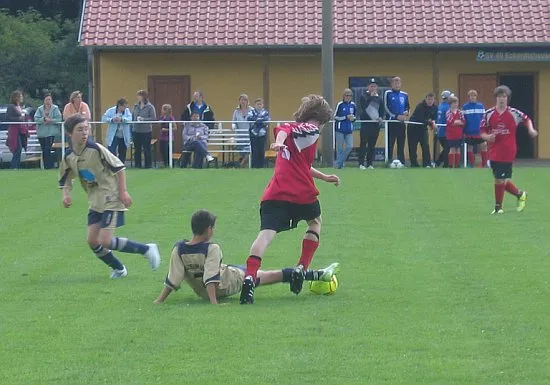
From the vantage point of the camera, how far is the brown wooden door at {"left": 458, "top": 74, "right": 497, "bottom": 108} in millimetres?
33781

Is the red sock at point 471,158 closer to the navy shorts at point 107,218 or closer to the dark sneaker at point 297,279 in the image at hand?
the navy shorts at point 107,218

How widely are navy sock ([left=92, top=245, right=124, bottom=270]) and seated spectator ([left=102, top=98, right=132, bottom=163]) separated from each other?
657 inches

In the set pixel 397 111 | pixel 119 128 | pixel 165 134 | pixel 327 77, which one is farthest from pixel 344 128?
pixel 119 128

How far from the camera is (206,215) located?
9.85 m

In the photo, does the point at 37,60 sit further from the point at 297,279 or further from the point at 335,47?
the point at 297,279

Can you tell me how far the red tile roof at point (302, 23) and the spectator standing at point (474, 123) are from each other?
5.62m

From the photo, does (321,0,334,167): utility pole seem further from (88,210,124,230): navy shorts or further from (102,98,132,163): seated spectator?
(88,210,124,230): navy shorts

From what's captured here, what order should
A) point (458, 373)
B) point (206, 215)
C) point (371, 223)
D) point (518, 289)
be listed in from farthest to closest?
point (371, 223) → point (518, 289) → point (206, 215) → point (458, 373)

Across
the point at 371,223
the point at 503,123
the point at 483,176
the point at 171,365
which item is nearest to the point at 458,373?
the point at 171,365

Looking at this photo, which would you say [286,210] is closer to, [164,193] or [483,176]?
[164,193]

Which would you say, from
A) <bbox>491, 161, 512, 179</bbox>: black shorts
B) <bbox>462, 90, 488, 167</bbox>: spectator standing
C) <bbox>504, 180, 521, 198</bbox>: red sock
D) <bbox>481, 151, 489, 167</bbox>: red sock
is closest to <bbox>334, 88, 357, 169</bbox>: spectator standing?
<bbox>462, 90, 488, 167</bbox>: spectator standing

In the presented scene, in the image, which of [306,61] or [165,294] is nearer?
[165,294]

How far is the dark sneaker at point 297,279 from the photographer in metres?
10.2

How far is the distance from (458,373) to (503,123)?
1030 centimetres
